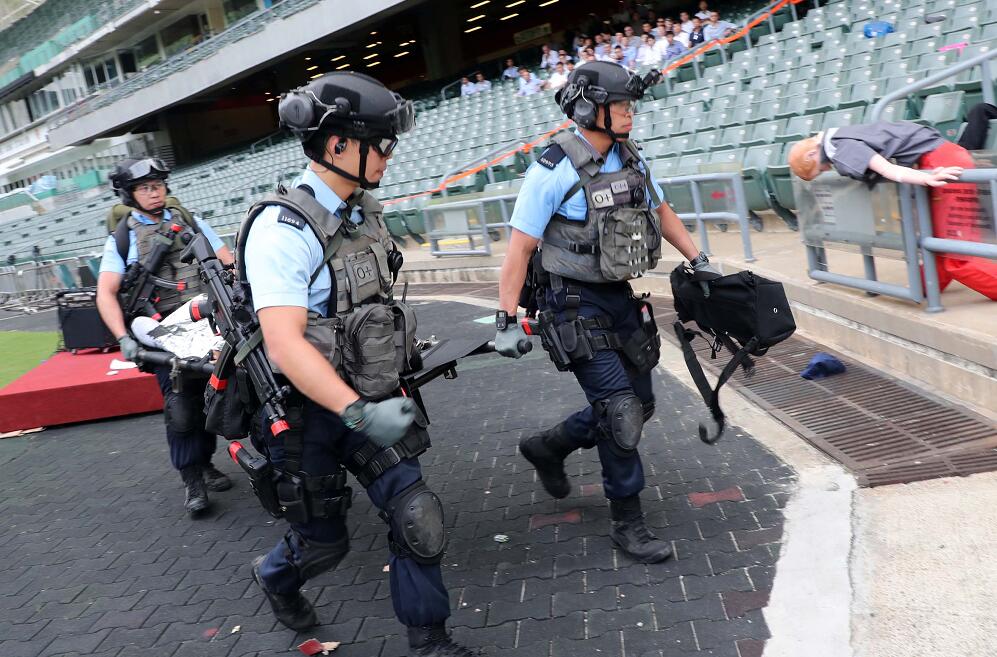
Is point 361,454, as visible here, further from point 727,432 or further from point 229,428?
point 727,432

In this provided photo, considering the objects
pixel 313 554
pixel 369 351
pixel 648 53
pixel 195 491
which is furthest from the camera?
pixel 648 53

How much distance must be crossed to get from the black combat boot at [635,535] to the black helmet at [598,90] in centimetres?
160

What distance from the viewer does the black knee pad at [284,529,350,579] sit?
3.29 metres

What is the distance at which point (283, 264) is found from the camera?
2.87 metres

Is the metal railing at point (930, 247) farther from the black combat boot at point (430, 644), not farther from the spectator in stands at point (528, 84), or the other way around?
the spectator in stands at point (528, 84)

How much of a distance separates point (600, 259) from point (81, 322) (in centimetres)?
699

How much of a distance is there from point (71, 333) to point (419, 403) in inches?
263

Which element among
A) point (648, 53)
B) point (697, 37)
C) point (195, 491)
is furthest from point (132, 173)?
point (697, 37)

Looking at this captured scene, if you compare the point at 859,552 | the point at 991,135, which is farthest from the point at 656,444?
the point at 991,135

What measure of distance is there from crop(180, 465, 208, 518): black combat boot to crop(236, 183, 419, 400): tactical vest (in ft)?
8.15

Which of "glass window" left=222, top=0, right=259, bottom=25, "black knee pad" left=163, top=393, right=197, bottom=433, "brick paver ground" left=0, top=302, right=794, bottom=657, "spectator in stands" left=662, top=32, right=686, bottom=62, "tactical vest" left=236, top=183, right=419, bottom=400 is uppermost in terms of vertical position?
"glass window" left=222, top=0, right=259, bottom=25

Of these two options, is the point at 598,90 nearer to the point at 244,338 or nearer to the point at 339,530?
the point at 244,338

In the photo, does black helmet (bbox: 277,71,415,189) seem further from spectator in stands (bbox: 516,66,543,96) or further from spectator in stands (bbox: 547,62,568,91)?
spectator in stands (bbox: 516,66,543,96)

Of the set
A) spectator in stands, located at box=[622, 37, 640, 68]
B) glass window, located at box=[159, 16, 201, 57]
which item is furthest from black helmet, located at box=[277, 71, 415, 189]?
Answer: glass window, located at box=[159, 16, 201, 57]
